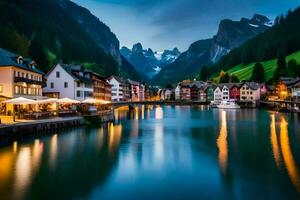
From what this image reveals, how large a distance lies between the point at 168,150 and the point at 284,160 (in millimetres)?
14937

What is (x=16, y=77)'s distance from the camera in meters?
69.8

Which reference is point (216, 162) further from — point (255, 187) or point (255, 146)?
point (255, 146)

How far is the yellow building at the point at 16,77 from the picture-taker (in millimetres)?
68375

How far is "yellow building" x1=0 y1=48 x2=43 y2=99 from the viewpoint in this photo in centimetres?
6838

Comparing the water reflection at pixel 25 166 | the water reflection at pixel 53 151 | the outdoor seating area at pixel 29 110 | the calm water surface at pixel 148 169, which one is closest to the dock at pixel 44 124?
the outdoor seating area at pixel 29 110

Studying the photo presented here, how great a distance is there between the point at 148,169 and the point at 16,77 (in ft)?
158

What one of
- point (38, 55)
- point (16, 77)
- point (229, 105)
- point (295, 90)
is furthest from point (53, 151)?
point (229, 105)

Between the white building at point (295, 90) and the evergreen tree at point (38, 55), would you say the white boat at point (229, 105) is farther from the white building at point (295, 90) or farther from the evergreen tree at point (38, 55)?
the evergreen tree at point (38, 55)

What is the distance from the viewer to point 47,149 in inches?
1684

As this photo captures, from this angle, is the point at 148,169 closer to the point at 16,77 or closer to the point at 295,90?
the point at 16,77

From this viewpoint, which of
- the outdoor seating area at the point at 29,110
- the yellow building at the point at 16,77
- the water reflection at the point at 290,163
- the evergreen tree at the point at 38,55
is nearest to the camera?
the water reflection at the point at 290,163

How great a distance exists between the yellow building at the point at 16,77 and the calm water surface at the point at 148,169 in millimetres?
22911

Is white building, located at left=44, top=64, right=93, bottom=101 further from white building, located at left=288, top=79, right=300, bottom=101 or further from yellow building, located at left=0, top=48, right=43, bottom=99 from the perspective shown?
white building, located at left=288, top=79, right=300, bottom=101

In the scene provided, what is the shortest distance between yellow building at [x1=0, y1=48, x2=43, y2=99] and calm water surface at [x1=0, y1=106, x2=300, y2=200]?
75.2 ft
